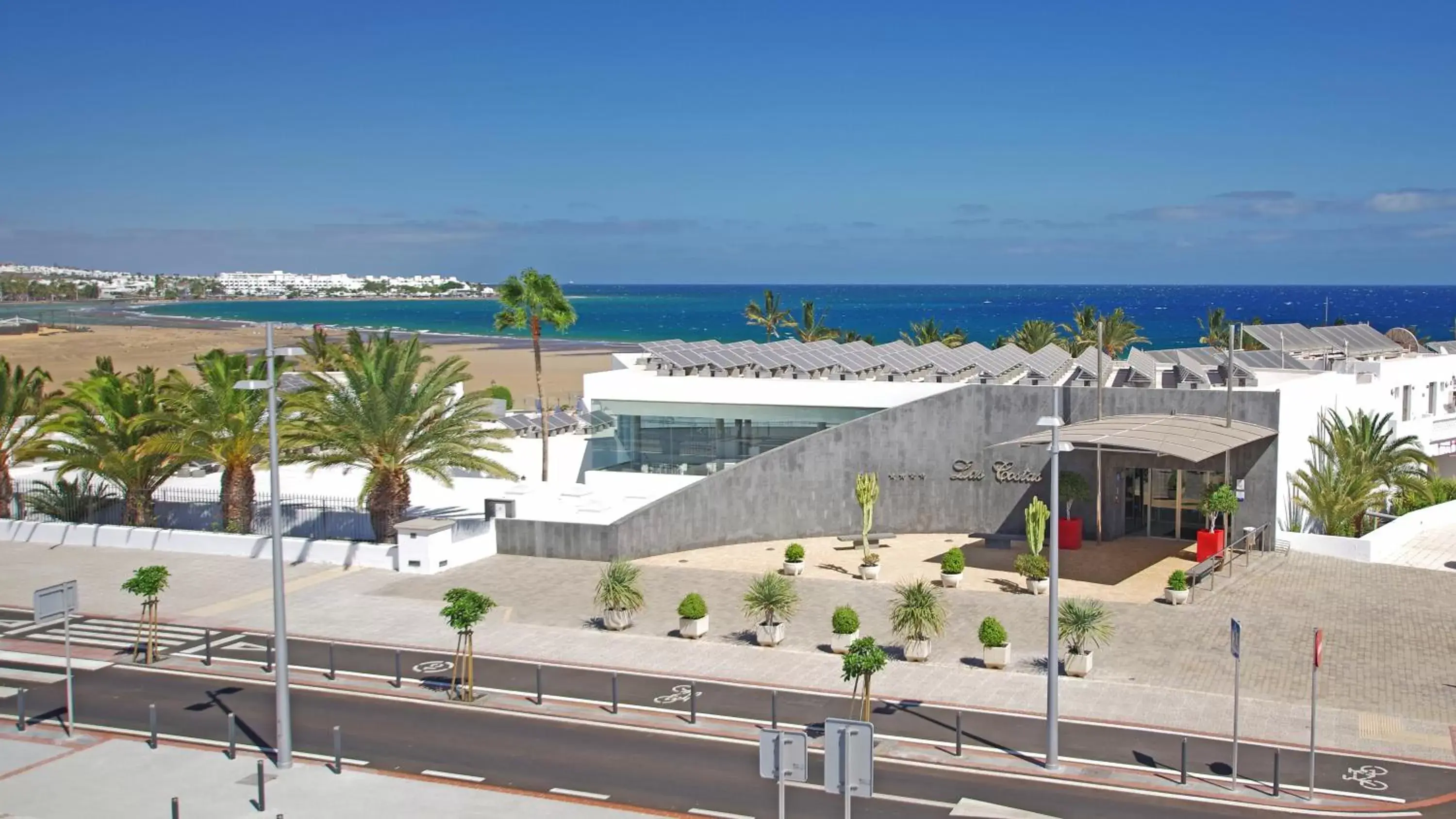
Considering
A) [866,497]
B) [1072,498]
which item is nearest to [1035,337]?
[1072,498]

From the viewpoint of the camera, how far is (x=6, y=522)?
3925 centimetres

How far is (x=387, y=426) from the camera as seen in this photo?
112 feet

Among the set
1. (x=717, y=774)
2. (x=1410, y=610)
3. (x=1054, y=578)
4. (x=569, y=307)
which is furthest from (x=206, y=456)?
(x=1410, y=610)

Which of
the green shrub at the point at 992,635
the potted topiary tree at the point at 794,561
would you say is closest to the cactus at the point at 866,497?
the potted topiary tree at the point at 794,561

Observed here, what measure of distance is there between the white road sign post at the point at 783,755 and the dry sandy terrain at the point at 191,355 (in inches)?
2565

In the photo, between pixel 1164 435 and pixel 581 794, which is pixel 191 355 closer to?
pixel 1164 435

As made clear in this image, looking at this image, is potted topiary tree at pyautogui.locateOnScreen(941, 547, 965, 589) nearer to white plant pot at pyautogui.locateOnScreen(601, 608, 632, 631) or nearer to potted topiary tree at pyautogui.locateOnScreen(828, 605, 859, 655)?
potted topiary tree at pyautogui.locateOnScreen(828, 605, 859, 655)

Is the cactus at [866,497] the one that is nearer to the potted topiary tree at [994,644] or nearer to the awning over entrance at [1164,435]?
the awning over entrance at [1164,435]

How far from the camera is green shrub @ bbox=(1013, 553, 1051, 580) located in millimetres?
31281

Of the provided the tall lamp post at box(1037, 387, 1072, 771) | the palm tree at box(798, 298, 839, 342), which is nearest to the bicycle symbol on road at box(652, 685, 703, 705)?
the tall lamp post at box(1037, 387, 1072, 771)

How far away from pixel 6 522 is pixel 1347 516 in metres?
39.7

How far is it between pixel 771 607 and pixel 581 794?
880 cm

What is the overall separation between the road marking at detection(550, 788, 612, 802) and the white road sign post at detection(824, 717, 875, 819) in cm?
606

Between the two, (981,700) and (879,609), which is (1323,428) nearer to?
(879,609)
